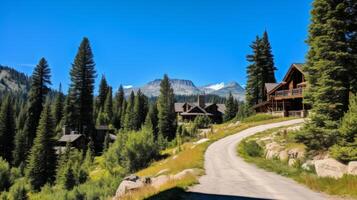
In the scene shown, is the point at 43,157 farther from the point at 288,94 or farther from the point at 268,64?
the point at 268,64

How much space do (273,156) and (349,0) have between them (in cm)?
1181

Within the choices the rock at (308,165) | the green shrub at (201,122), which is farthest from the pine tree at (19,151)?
the rock at (308,165)

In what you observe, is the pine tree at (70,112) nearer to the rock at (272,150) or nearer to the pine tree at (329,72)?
the rock at (272,150)

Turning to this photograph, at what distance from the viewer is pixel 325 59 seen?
64.6 feet

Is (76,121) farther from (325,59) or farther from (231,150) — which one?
(325,59)

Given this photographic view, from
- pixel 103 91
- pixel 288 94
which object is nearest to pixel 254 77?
pixel 288 94

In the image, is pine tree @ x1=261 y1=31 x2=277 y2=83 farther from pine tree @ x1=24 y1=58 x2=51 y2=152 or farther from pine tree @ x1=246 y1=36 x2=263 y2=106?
pine tree @ x1=24 y1=58 x2=51 y2=152

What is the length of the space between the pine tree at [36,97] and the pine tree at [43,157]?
13595 millimetres

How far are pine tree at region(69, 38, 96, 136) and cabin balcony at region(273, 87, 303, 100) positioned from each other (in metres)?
35.5

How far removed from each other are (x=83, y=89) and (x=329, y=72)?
50722mm

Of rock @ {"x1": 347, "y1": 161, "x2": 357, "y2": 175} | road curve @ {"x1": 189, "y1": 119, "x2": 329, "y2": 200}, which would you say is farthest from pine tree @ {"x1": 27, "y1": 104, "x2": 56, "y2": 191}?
rock @ {"x1": 347, "y1": 161, "x2": 357, "y2": 175}

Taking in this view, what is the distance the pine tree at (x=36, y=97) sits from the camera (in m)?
58.7

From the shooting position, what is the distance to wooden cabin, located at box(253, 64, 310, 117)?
1753 inches

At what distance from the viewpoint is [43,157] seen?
45625 millimetres
